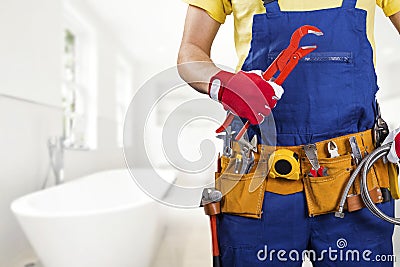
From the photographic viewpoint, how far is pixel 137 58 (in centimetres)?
543

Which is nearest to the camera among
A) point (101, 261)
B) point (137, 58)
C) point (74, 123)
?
point (101, 261)

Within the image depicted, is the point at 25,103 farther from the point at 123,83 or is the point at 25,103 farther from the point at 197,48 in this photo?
the point at 123,83

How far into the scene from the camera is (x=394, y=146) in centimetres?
79

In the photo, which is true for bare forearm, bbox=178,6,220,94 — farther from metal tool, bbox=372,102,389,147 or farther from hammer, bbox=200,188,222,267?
metal tool, bbox=372,102,389,147

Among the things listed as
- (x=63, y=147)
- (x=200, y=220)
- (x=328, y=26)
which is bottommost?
(x=200, y=220)

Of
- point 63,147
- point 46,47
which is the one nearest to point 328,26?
point 63,147

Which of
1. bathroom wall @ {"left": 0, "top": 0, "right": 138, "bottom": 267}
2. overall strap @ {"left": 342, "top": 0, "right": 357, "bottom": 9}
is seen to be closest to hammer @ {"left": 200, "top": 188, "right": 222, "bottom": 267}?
overall strap @ {"left": 342, "top": 0, "right": 357, "bottom": 9}

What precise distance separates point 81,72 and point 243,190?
10.9 ft

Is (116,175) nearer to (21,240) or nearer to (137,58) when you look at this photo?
(21,240)

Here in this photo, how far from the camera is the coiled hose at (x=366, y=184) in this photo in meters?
0.78

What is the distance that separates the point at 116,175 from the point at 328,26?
8.51 feet

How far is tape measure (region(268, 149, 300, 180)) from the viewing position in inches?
31.9

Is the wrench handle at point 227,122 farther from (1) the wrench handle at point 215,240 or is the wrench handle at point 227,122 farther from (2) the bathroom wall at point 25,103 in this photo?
(2) the bathroom wall at point 25,103

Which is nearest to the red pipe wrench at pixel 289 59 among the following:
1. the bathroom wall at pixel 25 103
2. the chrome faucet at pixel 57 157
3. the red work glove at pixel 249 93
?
the red work glove at pixel 249 93
